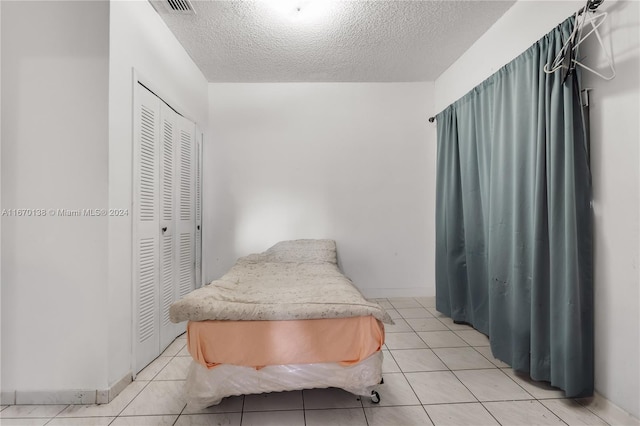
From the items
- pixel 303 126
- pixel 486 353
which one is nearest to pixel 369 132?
pixel 303 126

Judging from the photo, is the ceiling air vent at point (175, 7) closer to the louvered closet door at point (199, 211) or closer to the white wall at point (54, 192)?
the white wall at point (54, 192)

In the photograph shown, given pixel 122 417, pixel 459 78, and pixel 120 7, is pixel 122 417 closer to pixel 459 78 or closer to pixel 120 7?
pixel 120 7

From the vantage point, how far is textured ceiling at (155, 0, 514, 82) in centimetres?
214

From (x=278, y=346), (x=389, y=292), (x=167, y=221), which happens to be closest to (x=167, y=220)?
(x=167, y=221)

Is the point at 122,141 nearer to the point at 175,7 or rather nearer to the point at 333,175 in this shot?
the point at 175,7

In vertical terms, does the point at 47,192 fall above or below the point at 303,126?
below

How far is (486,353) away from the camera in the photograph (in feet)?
7.11

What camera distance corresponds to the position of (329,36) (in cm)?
249

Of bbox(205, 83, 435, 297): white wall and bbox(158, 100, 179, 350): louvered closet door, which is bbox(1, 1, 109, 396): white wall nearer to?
bbox(158, 100, 179, 350): louvered closet door

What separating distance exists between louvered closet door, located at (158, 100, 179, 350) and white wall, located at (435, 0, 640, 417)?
2.77 m

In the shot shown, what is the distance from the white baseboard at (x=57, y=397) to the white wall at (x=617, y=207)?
8.84ft

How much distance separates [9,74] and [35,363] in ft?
5.39

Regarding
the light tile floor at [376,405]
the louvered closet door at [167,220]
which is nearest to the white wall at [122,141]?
the light tile floor at [376,405]

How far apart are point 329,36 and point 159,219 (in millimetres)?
2083
